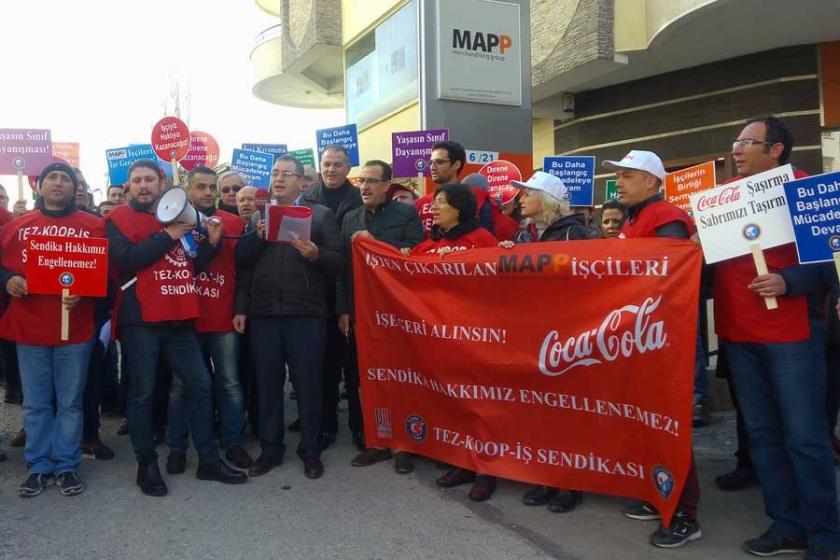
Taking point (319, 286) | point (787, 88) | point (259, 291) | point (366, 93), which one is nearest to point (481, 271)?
point (319, 286)

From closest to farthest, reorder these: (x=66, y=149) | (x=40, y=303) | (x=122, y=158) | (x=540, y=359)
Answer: (x=540, y=359), (x=40, y=303), (x=122, y=158), (x=66, y=149)

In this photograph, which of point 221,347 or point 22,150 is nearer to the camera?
point 221,347

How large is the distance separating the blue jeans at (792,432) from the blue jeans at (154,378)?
3274mm

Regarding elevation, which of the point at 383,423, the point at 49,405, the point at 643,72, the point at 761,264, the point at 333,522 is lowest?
the point at 333,522

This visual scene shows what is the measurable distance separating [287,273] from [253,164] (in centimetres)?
465

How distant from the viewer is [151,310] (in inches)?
183

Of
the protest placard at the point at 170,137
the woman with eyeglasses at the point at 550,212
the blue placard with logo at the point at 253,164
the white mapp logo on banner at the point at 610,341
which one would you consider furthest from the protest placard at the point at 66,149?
the white mapp logo on banner at the point at 610,341

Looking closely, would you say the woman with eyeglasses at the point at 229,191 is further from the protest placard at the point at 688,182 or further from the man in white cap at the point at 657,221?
the protest placard at the point at 688,182

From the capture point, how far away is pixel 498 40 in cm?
1188

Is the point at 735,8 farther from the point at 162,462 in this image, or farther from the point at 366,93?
the point at 162,462

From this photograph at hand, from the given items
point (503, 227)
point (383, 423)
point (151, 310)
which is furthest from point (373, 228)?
point (151, 310)

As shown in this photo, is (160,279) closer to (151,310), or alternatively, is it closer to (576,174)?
(151,310)

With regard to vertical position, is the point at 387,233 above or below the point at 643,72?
below

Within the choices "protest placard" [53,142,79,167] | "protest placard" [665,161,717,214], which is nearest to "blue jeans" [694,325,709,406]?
"protest placard" [665,161,717,214]
